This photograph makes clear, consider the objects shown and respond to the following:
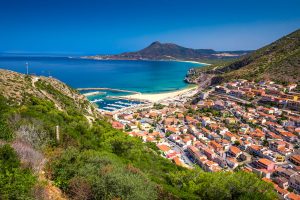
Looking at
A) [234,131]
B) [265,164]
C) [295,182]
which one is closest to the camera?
[295,182]

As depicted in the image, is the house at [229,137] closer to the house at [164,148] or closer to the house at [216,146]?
the house at [216,146]

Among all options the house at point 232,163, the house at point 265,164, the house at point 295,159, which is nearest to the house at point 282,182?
the house at point 265,164

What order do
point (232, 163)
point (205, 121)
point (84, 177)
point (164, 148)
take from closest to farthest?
1. point (84, 177)
2. point (232, 163)
3. point (164, 148)
4. point (205, 121)

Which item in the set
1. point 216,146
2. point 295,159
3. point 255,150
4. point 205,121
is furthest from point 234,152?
point 205,121

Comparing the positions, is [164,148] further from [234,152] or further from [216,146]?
[234,152]

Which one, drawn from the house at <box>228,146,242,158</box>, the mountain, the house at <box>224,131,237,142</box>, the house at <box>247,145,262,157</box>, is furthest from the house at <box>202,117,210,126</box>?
the mountain

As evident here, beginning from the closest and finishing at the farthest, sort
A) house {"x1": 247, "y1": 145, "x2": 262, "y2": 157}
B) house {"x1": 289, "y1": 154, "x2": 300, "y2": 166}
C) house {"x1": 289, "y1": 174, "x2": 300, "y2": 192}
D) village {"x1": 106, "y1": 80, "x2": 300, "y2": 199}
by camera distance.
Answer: house {"x1": 289, "y1": 174, "x2": 300, "y2": 192} < village {"x1": 106, "y1": 80, "x2": 300, "y2": 199} < house {"x1": 289, "y1": 154, "x2": 300, "y2": 166} < house {"x1": 247, "y1": 145, "x2": 262, "y2": 157}

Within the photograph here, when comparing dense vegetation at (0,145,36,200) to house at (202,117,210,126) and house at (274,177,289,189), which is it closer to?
house at (274,177,289,189)

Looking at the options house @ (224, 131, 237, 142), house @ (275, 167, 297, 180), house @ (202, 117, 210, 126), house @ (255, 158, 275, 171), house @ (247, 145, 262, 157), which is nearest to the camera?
house @ (275, 167, 297, 180)
